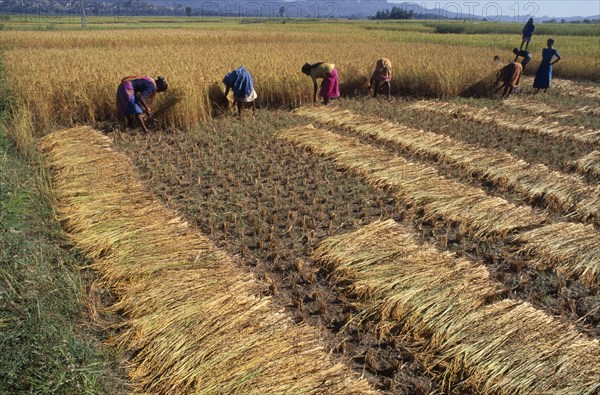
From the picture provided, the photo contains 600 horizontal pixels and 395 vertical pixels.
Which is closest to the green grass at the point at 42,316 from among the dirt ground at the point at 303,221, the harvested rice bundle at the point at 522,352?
the dirt ground at the point at 303,221

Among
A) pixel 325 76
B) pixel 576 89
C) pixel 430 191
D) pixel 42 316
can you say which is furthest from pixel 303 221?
pixel 576 89

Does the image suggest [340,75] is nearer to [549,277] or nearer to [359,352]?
[549,277]

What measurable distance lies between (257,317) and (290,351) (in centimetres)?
38

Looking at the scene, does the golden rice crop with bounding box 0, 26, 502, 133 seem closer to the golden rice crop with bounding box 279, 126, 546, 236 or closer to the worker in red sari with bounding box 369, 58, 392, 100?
the worker in red sari with bounding box 369, 58, 392, 100

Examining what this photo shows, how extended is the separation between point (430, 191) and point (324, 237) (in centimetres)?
150

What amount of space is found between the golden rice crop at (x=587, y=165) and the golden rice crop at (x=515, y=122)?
42.3 inches

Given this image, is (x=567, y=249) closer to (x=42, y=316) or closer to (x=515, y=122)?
(x=42, y=316)

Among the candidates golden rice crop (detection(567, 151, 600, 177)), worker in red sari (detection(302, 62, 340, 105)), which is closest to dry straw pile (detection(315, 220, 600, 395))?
golden rice crop (detection(567, 151, 600, 177))

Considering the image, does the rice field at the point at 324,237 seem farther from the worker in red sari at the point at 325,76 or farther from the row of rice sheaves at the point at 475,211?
the worker in red sari at the point at 325,76

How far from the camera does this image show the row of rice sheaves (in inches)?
142

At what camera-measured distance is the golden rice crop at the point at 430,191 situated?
4.20 metres

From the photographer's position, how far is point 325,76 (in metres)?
8.23

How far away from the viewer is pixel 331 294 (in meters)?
3.24

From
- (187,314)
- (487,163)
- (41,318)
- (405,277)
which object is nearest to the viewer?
(41,318)
